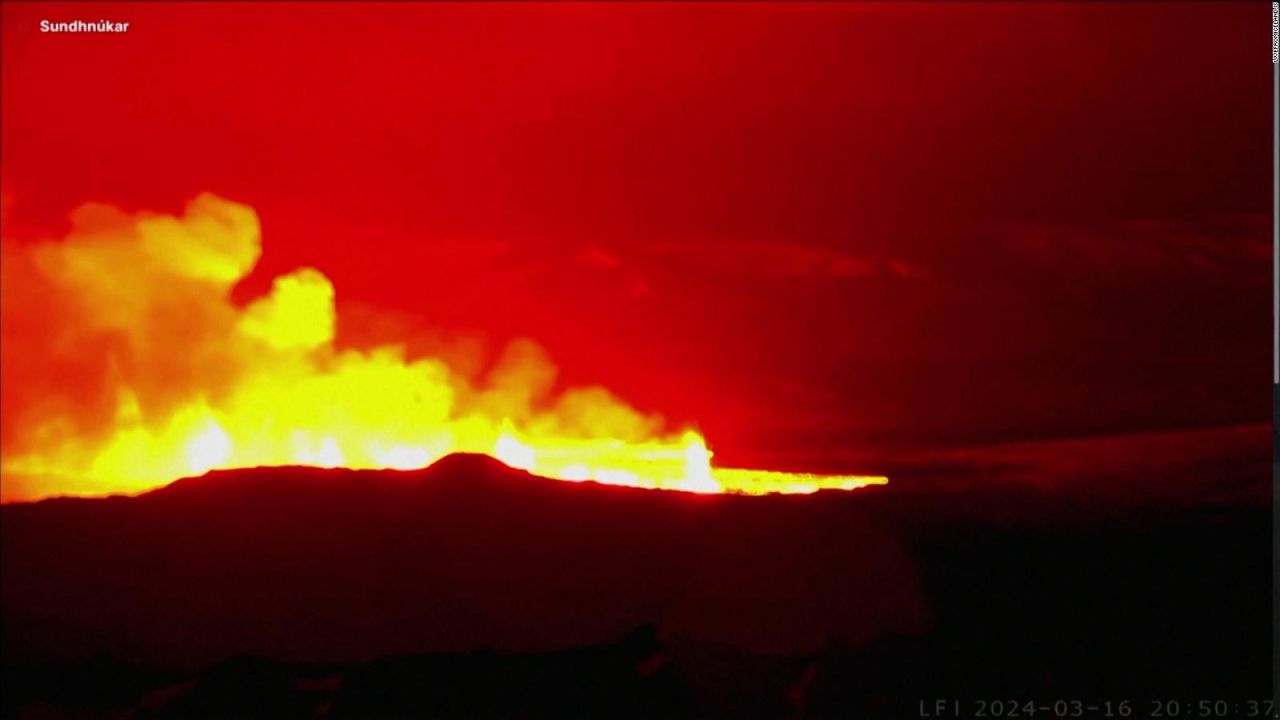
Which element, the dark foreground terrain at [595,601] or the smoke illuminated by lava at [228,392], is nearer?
the dark foreground terrain at [595,601]

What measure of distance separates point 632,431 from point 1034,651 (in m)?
8.19

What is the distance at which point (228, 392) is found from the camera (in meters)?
27.6

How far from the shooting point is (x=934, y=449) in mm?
27844

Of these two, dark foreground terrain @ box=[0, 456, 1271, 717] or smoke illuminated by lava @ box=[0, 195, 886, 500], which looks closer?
dark foreground terrain @ box=[0, 456, 1271, 717]

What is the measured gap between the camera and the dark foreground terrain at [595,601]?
68.4 feet

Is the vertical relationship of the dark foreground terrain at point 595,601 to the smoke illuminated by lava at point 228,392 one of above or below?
below

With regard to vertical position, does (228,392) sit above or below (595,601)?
above

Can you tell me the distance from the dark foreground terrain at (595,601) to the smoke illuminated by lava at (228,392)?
199cm

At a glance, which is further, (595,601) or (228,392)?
(228,392)

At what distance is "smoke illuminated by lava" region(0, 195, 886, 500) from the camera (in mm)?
26641

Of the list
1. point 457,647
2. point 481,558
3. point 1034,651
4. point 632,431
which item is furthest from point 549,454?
point 1034,651

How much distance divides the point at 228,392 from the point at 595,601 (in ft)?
27.2

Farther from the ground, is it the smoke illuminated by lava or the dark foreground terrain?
the smoke illuminated by lava

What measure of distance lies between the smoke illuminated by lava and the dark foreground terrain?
1987mm
